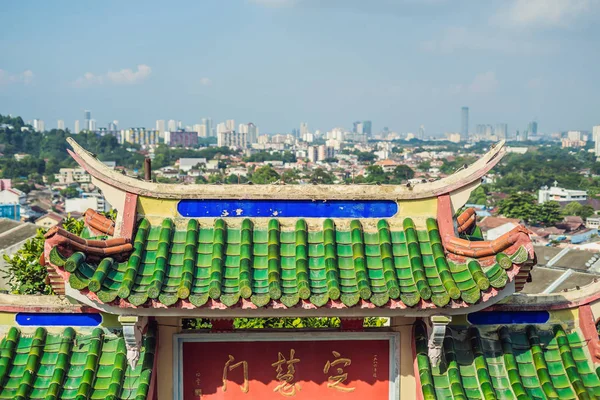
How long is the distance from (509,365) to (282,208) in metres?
2.82

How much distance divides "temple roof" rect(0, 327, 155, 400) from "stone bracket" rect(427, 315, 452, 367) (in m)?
2.79

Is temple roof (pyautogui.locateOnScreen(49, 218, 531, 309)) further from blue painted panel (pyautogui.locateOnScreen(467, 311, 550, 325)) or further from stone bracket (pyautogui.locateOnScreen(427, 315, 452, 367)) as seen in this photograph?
blue painted panel (pyautogui.locateOnScreen(467, 311, 550, 325))

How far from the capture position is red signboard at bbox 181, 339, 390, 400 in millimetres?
7215

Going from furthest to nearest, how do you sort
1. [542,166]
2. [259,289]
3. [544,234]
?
[542,166] → [544,234] → [259,289]

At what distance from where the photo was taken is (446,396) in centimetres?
678

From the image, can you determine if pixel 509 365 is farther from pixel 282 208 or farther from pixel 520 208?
pixel 520 208

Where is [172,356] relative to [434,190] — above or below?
below

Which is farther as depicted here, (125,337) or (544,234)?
(544,234)

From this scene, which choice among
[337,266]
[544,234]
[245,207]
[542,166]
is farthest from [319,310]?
[542,166]

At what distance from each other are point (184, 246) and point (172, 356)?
124 centimetres

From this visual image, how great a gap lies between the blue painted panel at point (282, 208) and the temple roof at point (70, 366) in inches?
53.1

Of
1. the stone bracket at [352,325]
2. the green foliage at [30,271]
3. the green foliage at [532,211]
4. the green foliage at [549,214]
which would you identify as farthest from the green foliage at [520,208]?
the stone bracket at [352,325]

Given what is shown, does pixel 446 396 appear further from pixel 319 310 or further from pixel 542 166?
pixel 542 166

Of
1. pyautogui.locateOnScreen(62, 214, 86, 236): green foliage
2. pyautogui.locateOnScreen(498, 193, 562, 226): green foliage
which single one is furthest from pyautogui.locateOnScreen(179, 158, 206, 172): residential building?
pyautogui.locateOnScreen(62, 214, 86, 236): green foliage
